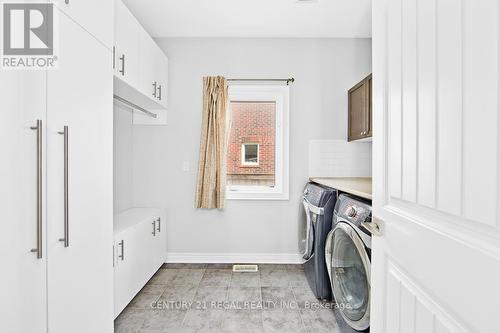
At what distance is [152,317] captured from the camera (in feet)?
6.81

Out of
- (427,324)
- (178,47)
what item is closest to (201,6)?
(178,47)

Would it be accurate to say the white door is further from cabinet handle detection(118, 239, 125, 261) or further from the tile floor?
cabinet handle detection(118, 239, 125, 261)

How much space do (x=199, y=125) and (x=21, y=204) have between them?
228 centimetres

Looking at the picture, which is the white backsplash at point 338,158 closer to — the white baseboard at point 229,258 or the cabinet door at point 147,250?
the white baseboard at point 229,258

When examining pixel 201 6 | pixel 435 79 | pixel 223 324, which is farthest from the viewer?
pixel 201 6

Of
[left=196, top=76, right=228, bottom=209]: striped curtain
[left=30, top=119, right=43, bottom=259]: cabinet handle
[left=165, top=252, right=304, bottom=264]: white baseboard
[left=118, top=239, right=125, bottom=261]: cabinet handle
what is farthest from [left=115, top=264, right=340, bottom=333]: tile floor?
[left=30, top=119, right=43, bottom=259]: cabinet handle

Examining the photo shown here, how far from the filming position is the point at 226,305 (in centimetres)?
225

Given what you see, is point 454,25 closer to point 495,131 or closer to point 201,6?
point 495,131

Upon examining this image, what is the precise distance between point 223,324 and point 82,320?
96 centimetres

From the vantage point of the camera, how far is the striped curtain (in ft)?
10.1

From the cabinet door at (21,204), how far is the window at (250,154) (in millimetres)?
2378

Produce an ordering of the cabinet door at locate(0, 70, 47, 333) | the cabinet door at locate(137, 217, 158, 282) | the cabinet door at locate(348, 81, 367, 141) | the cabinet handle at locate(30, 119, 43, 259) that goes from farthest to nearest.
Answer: the cabinet door at locate(348, 81, 367, 141)
the cabinet door at locate(137, 217, 158, 282)
the cabinet handle at locate(30, 119, 43, 259)
the cabinet door at locate(0, 70, 47, 333)

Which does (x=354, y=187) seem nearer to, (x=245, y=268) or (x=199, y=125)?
(x=245, y=268)

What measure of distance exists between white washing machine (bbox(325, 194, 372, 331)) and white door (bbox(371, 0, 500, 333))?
41cm
